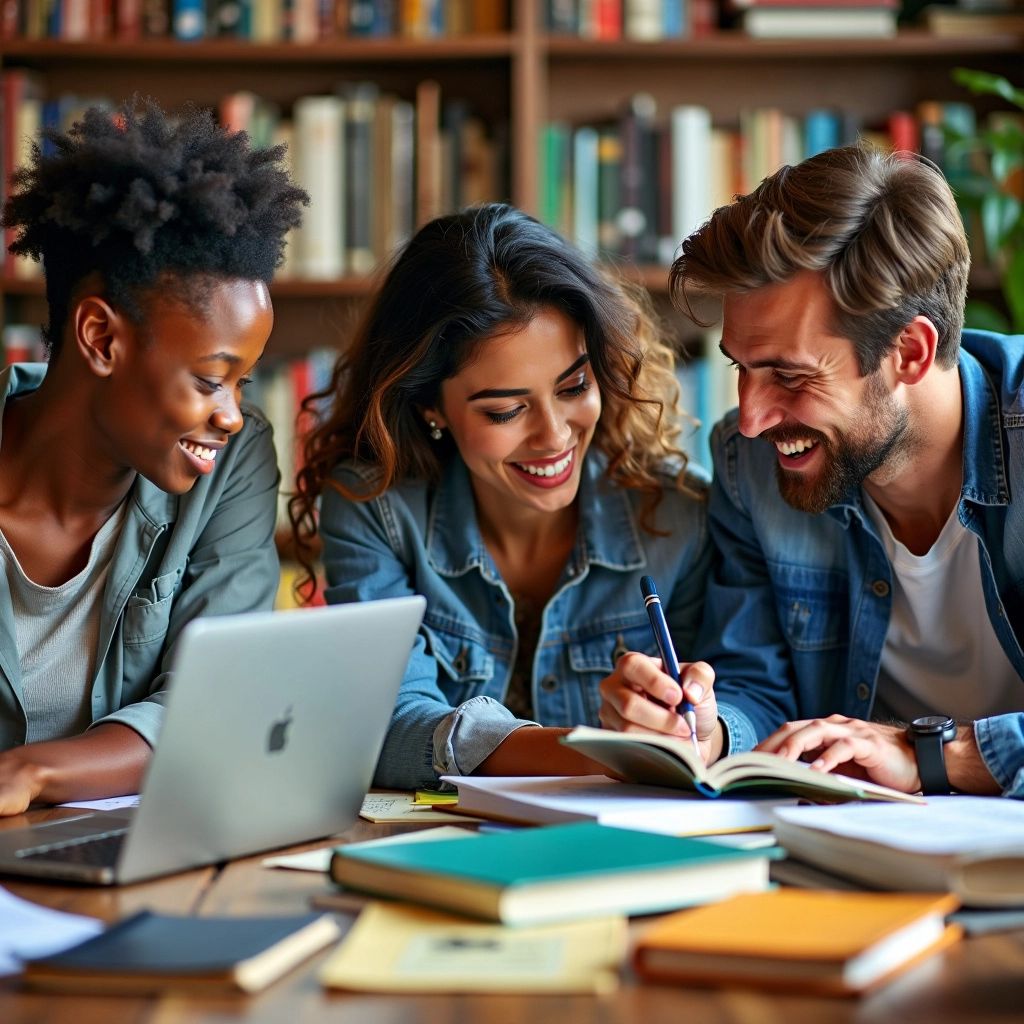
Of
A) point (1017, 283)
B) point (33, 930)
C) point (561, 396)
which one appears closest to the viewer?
point (33, 930)

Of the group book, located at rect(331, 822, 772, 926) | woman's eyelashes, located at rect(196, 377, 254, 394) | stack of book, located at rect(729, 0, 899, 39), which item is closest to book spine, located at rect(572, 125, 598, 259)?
stack of book, located at rect(729, 0, 899, 39)

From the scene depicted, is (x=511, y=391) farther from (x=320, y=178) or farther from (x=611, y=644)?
(x=320, y=178)

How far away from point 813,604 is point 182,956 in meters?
1.10

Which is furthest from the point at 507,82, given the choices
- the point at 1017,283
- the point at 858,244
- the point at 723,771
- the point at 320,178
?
the point at 723,771

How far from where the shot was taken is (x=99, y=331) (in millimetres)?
1475

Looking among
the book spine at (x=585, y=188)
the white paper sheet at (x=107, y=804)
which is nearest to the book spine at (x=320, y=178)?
the book spine at (x=585, y=188)

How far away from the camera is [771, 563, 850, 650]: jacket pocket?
170cm

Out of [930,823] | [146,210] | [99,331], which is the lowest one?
[930,823]

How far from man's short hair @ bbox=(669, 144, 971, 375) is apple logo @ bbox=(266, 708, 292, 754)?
0.80 m

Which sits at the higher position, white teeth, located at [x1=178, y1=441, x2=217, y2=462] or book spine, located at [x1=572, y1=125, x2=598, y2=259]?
book spine, located at [x1=572, y1=125, x2=598, y2=259]

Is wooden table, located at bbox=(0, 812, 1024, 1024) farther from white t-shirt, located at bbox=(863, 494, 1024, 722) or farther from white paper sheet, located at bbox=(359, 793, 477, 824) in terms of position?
white t-shirt, located at bbox=(863, 494, 1024, 722)

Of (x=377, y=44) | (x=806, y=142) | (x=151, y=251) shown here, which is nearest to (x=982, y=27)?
(x=806, y=142)

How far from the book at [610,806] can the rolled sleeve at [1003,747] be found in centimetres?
25

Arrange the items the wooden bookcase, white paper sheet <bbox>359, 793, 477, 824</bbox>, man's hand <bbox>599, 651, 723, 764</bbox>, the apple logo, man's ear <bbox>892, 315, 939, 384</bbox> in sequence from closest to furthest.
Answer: the apple logo
white paper sheet <bbox>359, 793, 477, 824</bbox>
man's hand <bbox>599, 651, 723, 764</bbox>
man's ear <bbox>892, 315, 939, 384</bbox>
the wooden bookcase
